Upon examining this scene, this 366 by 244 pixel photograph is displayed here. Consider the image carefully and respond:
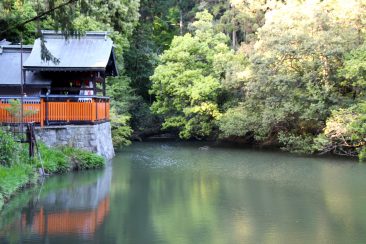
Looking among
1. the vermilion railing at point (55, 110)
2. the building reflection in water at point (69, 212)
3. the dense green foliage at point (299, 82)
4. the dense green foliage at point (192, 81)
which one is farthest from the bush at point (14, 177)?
the dense green foliage at point (192, 81)

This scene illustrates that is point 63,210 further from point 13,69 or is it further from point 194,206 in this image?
point 13,69

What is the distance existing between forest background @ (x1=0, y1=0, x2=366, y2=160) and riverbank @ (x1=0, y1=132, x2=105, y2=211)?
15.4 feet

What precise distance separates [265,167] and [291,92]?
6.84m

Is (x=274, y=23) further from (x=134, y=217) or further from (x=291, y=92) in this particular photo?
(x=134, y=217)

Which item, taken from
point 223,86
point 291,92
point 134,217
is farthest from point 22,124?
point 223,86

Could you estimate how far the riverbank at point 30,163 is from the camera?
13.3 meters

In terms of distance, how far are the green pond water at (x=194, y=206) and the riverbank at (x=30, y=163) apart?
1.09 feet

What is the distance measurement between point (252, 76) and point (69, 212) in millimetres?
17403

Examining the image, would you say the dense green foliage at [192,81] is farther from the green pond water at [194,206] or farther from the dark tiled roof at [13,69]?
the dark tiled roof at [13,69]

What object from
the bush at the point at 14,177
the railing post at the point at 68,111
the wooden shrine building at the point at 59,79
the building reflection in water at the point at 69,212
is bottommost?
the building reflection in water at the point at 69,212

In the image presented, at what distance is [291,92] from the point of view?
84.9 ft

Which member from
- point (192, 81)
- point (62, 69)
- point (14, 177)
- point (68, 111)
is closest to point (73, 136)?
point (68, 111)

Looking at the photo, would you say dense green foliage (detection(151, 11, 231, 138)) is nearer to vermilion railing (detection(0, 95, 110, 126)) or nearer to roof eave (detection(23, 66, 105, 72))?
roof eave (detection(23, 66, 105, 72))

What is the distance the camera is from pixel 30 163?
622 inches
